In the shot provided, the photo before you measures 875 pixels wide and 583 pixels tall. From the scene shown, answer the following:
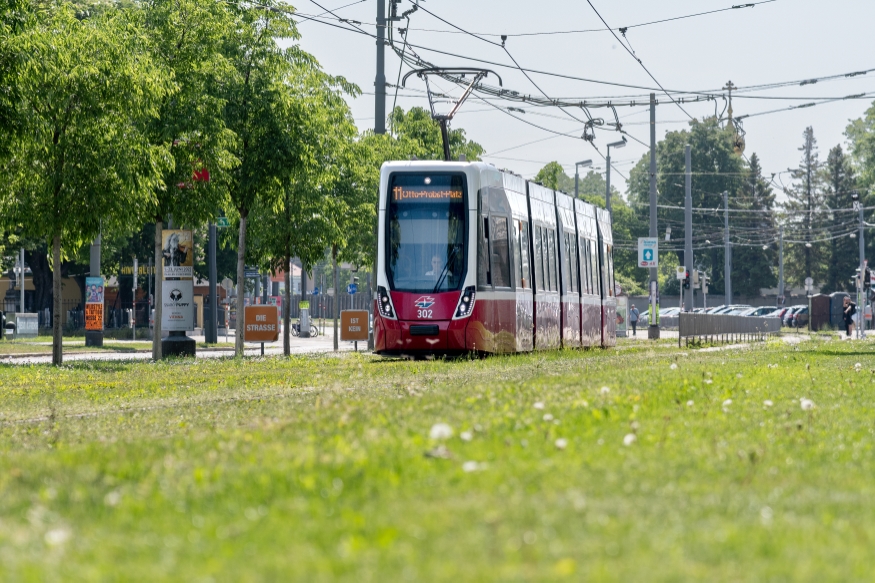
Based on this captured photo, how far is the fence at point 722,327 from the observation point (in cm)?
3509

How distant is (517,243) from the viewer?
76.7 ft

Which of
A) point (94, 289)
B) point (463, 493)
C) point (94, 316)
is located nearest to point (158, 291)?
point (94, 289)

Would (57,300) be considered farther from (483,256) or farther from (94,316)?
(94,316)

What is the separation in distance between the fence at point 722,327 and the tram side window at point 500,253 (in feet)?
38.2

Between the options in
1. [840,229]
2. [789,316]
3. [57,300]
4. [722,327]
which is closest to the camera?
[57,300]

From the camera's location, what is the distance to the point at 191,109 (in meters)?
25.2

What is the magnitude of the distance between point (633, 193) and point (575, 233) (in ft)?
346

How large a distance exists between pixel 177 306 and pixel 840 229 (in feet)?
321

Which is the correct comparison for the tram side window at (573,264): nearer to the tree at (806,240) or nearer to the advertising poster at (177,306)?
the advertising poster at (177,306)

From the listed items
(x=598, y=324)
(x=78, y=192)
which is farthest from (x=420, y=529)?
(x=598, y=324)

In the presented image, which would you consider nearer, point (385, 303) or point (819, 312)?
point (385, 303)

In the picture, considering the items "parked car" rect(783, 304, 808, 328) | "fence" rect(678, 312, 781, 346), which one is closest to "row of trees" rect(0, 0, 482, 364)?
"fence" rect(678, 312, 781, 346)

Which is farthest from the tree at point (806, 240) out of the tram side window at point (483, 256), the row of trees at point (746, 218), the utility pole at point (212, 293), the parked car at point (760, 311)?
the tram side window at point (483, 256)

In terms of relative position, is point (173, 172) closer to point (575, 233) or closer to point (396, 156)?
point (575, 233)
